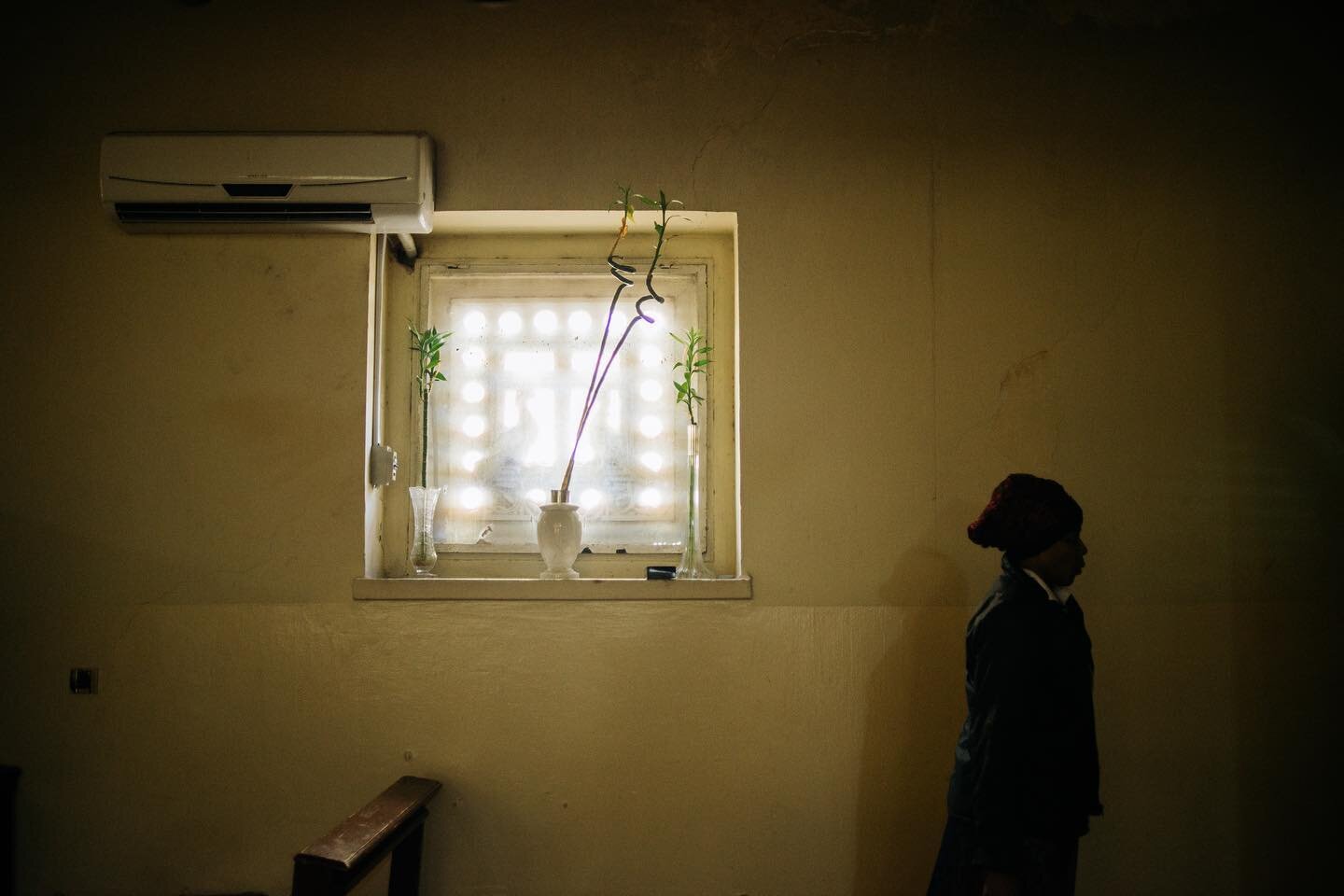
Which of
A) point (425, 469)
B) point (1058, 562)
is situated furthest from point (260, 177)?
point (1058, 562)

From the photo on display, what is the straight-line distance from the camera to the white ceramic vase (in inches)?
95.9

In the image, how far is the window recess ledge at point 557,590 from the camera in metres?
2.37

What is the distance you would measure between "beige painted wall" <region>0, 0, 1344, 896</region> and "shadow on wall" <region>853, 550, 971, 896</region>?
1cm

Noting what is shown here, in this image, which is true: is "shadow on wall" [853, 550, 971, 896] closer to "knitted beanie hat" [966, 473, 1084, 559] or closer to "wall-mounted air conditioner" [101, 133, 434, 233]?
"knitted beanie hat" [966, 473, 1084, 559]

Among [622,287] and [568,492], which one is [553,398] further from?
[622,287]

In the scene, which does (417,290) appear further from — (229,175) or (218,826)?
(218,826)

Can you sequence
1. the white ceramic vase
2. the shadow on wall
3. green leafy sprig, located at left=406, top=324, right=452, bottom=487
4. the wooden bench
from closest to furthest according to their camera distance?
1. the wooden bench
2. the shadow on wall
3. the white ceramic vase
4. green leafy sprig, located at left=406, top=324, right=452, bottom=487

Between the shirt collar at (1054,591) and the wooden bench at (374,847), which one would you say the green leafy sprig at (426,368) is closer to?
the wooden bench at (374,847)

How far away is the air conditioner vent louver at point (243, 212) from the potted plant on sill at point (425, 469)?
413mm

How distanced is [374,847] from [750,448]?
4.57 feet

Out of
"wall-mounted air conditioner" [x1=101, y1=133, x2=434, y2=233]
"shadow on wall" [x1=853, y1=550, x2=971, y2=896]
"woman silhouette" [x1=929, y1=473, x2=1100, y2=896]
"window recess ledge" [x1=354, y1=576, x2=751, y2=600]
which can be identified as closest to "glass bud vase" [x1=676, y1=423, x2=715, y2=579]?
"window recess ledge" [x1=354, y1=576, x2=751, y2=600]

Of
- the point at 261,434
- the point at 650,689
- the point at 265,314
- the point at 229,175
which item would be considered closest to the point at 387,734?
the point at 650,689

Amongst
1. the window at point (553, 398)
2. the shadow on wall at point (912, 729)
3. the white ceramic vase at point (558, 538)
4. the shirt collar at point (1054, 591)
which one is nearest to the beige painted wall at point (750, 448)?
the shadow on wall at point (912, 729)

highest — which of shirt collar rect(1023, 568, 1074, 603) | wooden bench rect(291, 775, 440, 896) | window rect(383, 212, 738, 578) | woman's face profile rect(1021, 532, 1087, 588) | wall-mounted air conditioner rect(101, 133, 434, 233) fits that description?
wall-mounted air conditioner rect(101, 133, 434, 233)
